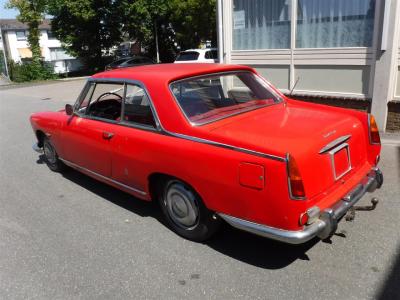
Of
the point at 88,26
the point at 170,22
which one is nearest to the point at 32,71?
the point at 88,26

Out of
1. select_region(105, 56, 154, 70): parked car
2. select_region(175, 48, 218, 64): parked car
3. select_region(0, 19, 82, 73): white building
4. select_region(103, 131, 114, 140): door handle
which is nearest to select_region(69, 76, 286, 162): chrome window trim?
select_region(103, 131, 114, 140): door handle

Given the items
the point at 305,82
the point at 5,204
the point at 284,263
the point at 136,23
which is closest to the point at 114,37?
the point at 136,23

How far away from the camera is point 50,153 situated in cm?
595

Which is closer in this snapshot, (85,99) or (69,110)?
(85,99)

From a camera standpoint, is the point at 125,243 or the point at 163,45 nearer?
the point at 125,243

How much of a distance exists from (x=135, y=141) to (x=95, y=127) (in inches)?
32.6

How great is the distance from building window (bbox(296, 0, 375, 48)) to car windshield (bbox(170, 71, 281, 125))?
12.4ft

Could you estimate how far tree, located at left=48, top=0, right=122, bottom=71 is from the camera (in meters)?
29.8

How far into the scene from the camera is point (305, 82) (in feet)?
26.2

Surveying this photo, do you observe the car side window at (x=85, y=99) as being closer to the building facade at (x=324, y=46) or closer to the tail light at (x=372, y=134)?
the tail light at (x=372, y=134)

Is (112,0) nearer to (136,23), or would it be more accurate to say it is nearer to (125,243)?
(136,23)

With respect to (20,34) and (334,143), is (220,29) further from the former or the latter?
(20,34)

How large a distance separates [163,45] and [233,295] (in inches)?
1281

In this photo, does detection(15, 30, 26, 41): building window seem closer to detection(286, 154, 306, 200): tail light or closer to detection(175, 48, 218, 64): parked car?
detection(175, 48, 218, 64): parked car
